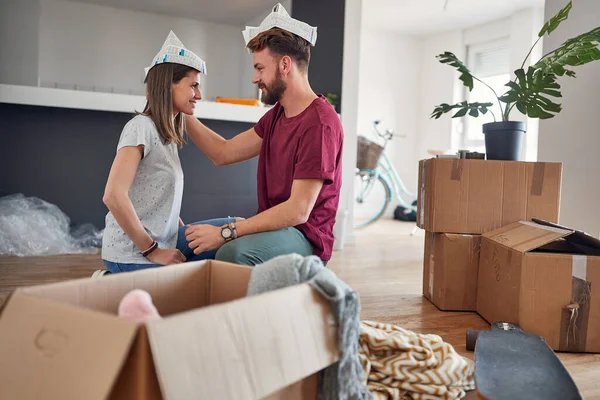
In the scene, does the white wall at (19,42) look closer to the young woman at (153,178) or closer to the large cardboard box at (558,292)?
the young woman at (153,178)

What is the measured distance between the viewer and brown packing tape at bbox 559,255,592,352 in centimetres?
195

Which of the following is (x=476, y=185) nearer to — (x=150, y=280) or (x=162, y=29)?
(x=150, y=280)

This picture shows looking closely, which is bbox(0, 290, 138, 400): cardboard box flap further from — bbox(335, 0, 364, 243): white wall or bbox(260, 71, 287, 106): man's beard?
bbox(335, 0, 364, 243): white wall

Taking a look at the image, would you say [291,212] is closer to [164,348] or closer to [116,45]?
[164,348]

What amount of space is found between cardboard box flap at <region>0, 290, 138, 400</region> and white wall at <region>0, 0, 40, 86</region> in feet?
13.4

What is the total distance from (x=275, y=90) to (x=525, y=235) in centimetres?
106

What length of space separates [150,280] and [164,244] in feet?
1.97

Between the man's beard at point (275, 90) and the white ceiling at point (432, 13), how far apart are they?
4356 millimetres

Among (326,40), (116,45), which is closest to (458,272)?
(326,40)

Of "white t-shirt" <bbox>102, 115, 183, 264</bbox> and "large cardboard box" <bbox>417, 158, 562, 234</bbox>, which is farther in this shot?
"large cardboard box" <bbox>417, 158, 562, 234</bbox>

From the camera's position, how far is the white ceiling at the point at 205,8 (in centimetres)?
488

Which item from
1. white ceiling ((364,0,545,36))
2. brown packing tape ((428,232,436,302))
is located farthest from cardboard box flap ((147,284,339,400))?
white ceiling ((364,0,545,36))

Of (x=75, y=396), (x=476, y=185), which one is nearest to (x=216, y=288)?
(x=75, y=396)

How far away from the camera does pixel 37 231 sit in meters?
3.57
